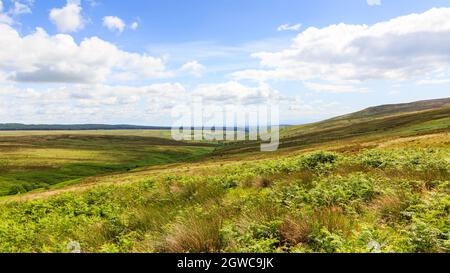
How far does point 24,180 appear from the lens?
107 m

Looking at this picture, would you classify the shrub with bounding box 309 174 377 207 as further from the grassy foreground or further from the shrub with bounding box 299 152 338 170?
the shrub with bounding box 299 152 338 170

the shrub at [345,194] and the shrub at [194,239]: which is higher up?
the shrub at [345,194]

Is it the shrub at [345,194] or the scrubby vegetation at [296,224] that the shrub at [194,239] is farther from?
the shrub at [345,194]

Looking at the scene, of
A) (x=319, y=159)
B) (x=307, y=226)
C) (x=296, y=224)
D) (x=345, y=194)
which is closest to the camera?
(x=307, y=226)

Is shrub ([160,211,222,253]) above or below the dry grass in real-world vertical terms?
below

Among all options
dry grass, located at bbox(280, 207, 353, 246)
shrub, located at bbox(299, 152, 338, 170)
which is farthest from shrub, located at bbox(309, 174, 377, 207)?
shrub, located at bbox(299, 152, 338, 170)

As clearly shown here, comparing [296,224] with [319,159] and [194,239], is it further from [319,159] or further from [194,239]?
[319,159]

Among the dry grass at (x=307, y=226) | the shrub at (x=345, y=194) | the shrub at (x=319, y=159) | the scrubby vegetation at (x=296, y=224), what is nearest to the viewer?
the scrubby vegetation at (x=296, y=224)

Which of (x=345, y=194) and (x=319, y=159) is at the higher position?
(x=345, y=194)

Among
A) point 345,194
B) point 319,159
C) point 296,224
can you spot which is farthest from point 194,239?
point 319,159

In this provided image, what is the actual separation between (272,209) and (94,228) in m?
5.29

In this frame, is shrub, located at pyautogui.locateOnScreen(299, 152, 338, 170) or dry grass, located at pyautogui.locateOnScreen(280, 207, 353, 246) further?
shrub, located at pyautogui.locateOnScreen(299, 152, 338, 170)

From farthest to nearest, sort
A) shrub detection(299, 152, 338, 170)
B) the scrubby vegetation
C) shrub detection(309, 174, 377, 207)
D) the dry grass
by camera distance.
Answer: shrub detection(299, 152, 338, 170) → shrub detection(309, 174, 377, 207) → the dry grass → the scrubby vegetation

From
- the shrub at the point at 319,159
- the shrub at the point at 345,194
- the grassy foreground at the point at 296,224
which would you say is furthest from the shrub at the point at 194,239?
the shrub at the point at 319,159
